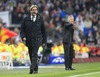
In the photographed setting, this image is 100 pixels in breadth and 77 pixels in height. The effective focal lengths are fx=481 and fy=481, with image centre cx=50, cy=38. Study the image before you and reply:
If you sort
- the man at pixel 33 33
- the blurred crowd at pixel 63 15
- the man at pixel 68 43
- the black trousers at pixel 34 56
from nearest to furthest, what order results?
the black trousers at pixel 34 56 → the man at pixel 33 33 → the man at pixel 68 43 → the blurred crowd at pixel 63 15

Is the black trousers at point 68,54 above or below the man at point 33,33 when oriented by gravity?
below

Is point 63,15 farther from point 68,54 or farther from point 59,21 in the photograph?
point 68,54

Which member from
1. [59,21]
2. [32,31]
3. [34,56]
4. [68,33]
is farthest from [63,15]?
[34,56]

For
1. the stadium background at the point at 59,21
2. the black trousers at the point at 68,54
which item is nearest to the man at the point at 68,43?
the black trousers at the point at 68,54

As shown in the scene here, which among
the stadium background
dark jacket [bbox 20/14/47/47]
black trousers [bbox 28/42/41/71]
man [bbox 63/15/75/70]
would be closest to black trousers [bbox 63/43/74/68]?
man [bbox 63/15/75/70]

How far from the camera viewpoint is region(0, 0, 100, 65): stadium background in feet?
96.7

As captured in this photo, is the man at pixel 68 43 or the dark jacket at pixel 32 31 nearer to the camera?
the dark jacket at pixel 32 31

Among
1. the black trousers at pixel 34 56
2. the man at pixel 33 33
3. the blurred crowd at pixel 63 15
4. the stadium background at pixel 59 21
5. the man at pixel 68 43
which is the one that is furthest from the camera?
the blurred crowd at pixel 63 15

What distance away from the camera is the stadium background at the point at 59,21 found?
29469 mm

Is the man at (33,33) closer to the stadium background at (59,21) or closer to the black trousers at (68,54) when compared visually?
the black trousers at (68,54)

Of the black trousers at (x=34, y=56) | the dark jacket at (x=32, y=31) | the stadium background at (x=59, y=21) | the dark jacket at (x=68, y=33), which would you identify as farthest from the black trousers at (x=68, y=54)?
the stadium background at (x=59, y=21)

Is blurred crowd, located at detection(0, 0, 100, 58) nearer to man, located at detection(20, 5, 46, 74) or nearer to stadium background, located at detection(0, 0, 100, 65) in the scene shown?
stadium background, located at detection(0, 0, 100, 65)

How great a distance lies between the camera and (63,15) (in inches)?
1415

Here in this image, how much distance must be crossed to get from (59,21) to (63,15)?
750 mm
